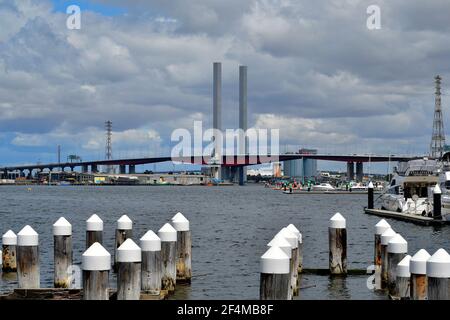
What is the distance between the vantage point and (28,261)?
61.1ft

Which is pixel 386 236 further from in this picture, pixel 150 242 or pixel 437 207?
pixel 437 207

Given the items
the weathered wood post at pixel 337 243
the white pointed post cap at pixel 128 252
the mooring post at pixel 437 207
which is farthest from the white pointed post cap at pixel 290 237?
the mooring post at pixel 437 207

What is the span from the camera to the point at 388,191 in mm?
69000

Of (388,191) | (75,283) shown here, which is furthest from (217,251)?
(388,191)

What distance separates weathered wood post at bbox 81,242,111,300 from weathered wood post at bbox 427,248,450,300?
5.73m

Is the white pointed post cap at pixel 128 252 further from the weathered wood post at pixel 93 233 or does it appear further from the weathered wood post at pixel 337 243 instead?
the weathered wood post at pixel 337 243

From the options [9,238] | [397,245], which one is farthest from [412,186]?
[397,245]

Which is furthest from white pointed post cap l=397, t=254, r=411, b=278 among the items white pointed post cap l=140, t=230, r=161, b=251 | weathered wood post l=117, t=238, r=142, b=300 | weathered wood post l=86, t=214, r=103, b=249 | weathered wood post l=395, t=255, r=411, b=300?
weathered wood post l=86, t=214, r=103, b=249

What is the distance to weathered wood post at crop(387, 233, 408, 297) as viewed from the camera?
60.1ft

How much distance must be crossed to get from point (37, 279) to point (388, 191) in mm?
53772

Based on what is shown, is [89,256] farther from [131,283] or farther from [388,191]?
[388,191]

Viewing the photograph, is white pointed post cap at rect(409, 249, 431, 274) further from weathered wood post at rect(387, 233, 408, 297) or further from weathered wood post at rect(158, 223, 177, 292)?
weathered wood post at rect(158, 223, 177, 292)

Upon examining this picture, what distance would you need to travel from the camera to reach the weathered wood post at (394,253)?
18.3m

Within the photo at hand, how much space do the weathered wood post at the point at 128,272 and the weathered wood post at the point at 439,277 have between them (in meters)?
5.64
